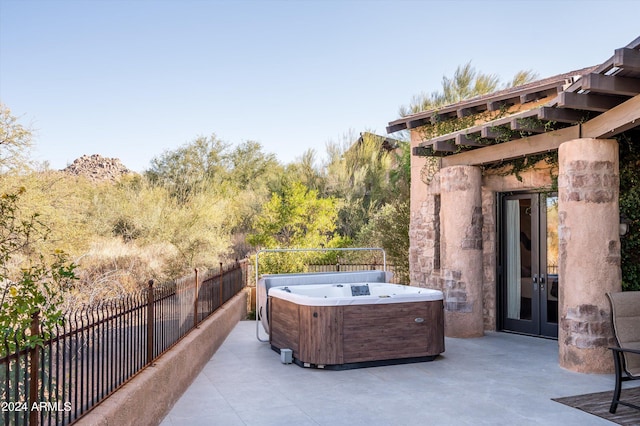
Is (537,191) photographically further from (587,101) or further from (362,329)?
(362,329)

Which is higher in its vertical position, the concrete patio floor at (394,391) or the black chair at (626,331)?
the black chair at (626,331)

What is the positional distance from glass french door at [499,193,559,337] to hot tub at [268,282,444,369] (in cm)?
237

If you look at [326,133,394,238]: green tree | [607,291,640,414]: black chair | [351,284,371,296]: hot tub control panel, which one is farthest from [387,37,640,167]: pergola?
[326,133,394,238]: green tree

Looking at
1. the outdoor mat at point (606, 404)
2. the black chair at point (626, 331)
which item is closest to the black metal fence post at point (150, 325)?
the outdoor mat at point (606, 404)

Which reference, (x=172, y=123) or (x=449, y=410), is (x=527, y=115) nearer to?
(x=449, y=410)

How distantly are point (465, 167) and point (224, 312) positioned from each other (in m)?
4.38

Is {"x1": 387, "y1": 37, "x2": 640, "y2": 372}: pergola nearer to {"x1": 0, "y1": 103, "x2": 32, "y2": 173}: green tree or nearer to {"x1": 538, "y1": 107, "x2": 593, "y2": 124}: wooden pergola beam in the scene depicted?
{"x1": 538, "y1": 107, "x2": 593, "y2": 124}: wooden pergola beam

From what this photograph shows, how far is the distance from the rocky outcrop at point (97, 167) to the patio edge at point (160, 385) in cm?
3178

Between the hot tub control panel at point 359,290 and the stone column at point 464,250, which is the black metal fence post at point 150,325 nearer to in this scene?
the hot tub control panel at point 359,290

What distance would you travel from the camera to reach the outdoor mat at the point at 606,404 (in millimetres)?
4398

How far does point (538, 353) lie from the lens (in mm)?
7086

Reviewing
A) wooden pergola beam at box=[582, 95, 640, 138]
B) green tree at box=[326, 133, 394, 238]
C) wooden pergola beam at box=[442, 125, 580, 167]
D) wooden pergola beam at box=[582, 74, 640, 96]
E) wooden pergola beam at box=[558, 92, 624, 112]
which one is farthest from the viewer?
green tree at box=[326, 133, 394, 238]

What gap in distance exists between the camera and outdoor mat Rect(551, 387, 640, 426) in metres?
4.40

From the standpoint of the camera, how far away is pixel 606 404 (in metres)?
4.80
